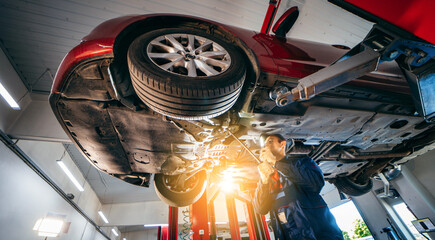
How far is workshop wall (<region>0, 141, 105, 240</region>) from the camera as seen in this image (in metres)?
3.27

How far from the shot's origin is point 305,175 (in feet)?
5.34

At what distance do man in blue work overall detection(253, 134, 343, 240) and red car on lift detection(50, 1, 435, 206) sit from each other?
1.11 ft

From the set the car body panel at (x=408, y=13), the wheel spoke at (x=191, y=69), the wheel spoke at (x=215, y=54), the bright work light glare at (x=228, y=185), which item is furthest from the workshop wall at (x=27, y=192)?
the car body panel at (x=408, y=13)

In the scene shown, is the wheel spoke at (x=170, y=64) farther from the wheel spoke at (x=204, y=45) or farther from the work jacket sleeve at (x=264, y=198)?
the work jacket sleeve at (x=264, y=198)

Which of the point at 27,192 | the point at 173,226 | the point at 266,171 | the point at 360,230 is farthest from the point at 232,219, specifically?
the point at 360,230

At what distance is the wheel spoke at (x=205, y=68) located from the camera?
124 centimetres

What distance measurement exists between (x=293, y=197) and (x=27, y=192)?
5.58m

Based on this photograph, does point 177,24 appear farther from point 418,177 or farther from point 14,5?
point 418,177

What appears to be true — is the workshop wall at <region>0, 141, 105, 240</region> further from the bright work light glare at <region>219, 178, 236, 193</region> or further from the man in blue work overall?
the man in blue work overall

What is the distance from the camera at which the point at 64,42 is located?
3008mm

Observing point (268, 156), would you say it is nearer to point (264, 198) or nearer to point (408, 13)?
point (264, 198)

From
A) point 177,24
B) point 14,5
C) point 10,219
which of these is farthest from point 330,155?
point 10,219

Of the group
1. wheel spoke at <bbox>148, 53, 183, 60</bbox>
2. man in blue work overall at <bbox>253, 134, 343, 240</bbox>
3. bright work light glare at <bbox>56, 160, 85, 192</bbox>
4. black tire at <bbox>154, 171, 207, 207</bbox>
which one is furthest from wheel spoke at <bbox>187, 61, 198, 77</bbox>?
bright work light glare at <bbox>56, 160, 85, 192</bbox>

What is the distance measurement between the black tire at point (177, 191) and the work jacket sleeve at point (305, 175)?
1.55 m
